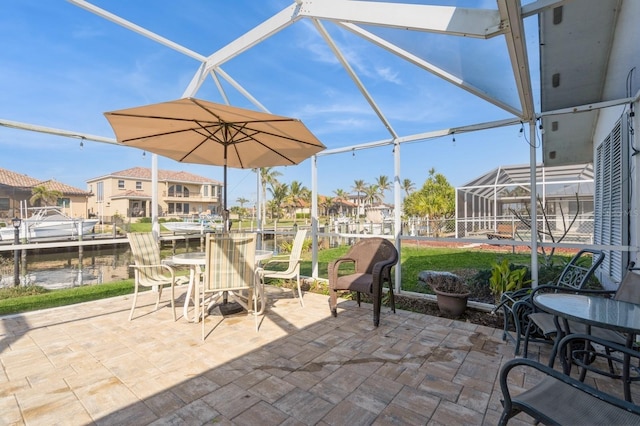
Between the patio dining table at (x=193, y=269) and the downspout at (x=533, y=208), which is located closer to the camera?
the patio dining table at (x=193, y=269)

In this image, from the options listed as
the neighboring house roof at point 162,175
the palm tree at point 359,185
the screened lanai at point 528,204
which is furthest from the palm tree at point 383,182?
the screened lanai at point 528,204

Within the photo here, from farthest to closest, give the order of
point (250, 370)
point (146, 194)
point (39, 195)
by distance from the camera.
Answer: point (146, 194) < point (39, 195) < point (250, 370)

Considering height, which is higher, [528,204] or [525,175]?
[525,175]

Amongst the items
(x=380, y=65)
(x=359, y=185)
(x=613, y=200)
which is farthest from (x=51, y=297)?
(x=359, y=185)

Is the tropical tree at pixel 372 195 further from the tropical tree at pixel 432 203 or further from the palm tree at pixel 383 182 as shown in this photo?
the tropical tree at pixel 432 203

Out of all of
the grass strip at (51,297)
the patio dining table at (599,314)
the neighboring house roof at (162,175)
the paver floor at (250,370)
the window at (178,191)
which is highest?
the neighboring house roof at (162,175)

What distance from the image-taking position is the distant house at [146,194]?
79.7ft

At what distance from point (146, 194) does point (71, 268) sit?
1902cm

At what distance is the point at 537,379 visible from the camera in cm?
229

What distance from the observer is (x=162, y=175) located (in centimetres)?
2994

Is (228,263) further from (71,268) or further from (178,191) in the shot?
(178,191)

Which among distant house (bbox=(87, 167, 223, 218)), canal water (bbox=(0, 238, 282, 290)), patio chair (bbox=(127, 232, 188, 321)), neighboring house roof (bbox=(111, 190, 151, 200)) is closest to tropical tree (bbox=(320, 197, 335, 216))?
distant house (bbox=(87, 167, 223, 218))

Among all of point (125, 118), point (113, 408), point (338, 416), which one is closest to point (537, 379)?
point (338, 416)

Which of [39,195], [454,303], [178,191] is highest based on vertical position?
[178,191]
